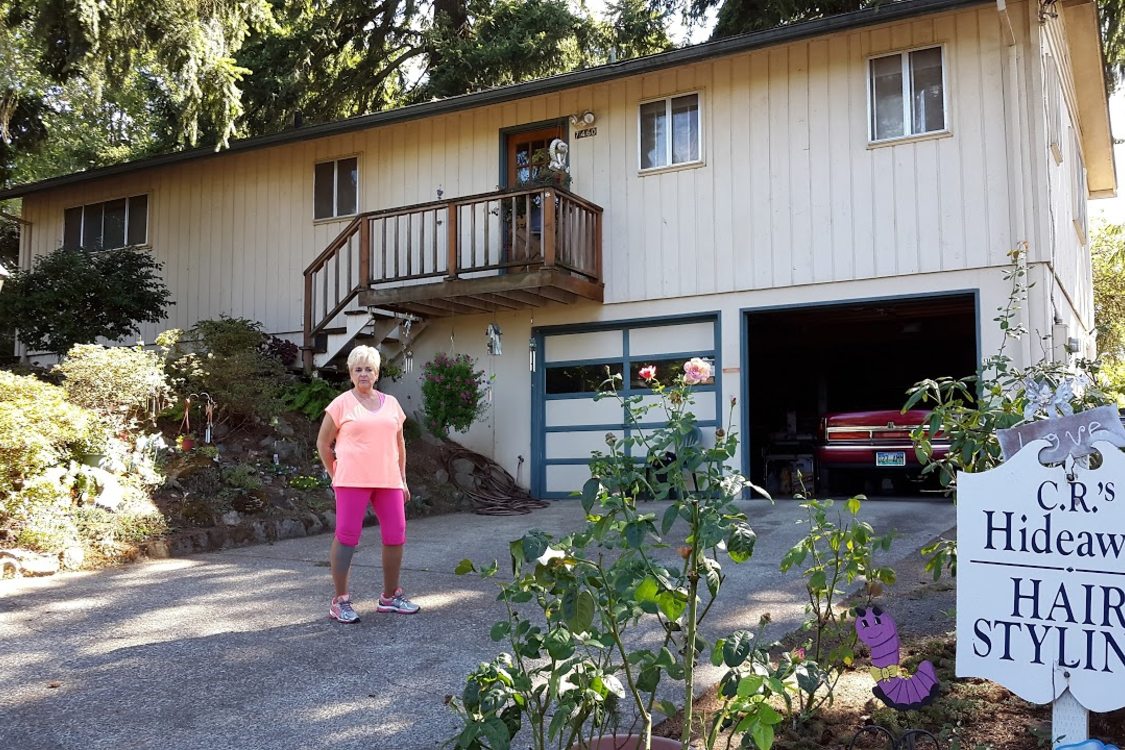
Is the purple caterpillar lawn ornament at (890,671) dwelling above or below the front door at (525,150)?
below

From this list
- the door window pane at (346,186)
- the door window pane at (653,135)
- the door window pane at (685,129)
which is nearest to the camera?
the door window pane at (685,129)

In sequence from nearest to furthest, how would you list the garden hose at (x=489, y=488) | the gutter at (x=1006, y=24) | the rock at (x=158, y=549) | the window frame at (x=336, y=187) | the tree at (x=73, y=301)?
the rock at (x=158, y=549)
the gutter at (x=1006, y=24)
the garden hose at (x=489, y=488)
the tree at (x=73, y=301)
the window frame at (x=336, y=187)

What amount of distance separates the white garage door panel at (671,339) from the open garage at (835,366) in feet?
1.77

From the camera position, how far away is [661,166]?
1136cm

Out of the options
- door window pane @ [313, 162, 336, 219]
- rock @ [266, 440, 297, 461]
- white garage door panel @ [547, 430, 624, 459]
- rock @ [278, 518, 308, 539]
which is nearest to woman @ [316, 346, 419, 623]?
rock @ [278, 518, 308, 539]

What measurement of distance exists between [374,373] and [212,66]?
246 inches

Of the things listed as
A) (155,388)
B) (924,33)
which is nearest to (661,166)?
(924,33)

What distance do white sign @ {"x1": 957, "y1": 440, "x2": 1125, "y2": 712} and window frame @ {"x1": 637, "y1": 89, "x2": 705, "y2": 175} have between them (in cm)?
930

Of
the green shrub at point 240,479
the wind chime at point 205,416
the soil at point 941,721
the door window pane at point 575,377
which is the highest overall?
the door window pane at point 575,377

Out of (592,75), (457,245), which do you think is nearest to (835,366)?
(592,75)

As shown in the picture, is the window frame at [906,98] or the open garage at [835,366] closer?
the window frame at [906,98]

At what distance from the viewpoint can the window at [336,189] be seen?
45.2 feet

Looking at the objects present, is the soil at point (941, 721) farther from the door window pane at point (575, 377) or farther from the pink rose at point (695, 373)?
the door window pane at point (575, 377)

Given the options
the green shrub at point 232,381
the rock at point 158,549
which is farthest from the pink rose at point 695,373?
the green shrub at point 232,381
